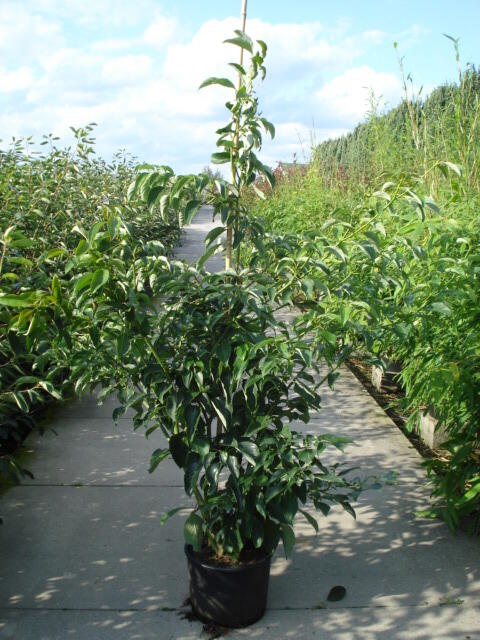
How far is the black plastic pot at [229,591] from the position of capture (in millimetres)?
2449

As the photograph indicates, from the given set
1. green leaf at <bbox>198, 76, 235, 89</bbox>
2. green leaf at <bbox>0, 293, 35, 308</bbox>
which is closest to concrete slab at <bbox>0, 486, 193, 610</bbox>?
green leaf at <bbox>0, 293, 35, 308</bbox>

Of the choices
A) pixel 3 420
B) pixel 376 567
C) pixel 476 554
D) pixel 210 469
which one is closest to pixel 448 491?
pixel 476 554

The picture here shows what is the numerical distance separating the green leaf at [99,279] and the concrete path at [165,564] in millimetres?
1416

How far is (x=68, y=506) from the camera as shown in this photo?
11.0 ft

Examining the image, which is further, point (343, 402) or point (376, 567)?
point (343, 402)

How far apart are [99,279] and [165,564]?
160 centimetres

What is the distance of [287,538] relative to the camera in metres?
2.38

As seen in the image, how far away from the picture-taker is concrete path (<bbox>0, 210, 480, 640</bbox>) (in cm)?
249

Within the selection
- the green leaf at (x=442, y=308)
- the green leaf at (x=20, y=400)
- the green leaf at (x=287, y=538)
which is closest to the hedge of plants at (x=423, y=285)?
the green leaf at (x=442, y=308)

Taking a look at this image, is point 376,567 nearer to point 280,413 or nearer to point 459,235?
point 280,413

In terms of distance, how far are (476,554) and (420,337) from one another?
1165 millimetres

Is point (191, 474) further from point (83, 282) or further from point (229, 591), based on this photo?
point (83, 282)

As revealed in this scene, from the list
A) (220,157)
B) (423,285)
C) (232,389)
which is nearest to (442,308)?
(423,285)

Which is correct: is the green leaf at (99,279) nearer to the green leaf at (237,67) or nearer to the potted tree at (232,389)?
the potted tree at (232,389)
